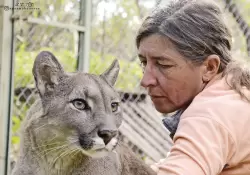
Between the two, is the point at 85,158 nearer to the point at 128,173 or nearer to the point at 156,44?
the point at 128,173

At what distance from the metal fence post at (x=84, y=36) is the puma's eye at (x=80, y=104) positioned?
1.38 metres

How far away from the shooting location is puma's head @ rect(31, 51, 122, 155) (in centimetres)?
256

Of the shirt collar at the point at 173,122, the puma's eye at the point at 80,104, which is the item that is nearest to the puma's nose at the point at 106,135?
the puma's eye at the point at 80,104

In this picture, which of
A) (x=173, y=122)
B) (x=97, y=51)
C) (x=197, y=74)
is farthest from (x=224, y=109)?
(x=97, y=51)

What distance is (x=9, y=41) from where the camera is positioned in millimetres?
3449

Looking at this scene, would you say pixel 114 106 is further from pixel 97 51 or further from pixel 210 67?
pixel 97 51

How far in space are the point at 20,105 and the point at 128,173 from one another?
1733 mm

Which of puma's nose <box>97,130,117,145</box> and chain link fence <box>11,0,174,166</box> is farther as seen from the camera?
chain link fence <box>11,0,174,166</box>

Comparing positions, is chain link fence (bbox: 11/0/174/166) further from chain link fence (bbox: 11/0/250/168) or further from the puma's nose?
the puma's nose

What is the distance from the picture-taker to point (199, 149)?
203 centimetres

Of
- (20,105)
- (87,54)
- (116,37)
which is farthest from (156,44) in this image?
(116,37)

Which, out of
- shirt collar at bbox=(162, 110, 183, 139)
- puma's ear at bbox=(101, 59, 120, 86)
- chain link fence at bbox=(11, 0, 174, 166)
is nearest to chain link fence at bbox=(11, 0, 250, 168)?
chain link fence at bbox=(11, 0, 174, 166)

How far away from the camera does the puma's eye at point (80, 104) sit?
2.65m

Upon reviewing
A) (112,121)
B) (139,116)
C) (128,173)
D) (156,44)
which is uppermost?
(156,44)
